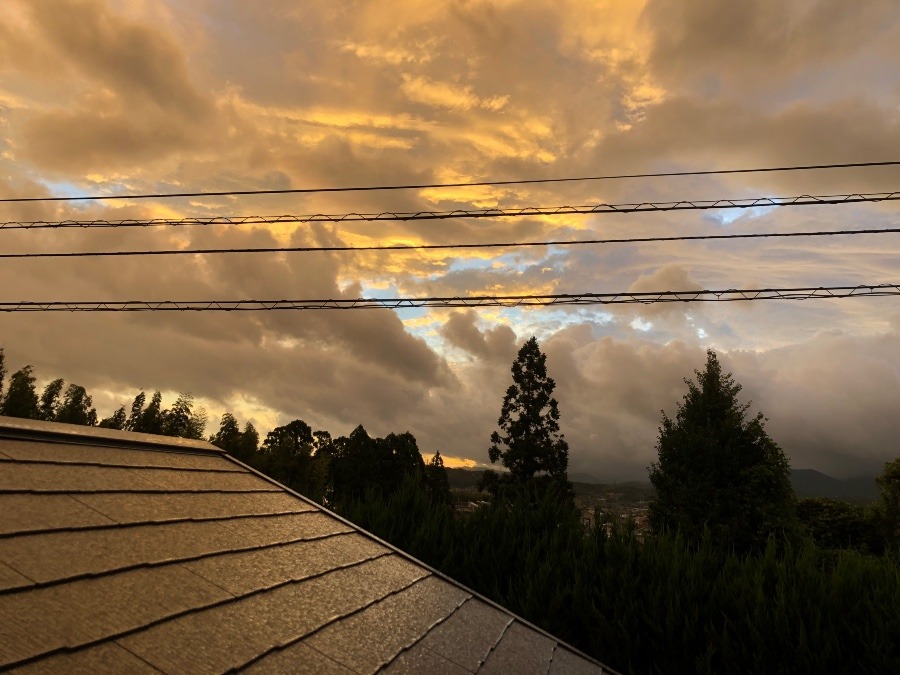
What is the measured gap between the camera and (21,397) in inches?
2633

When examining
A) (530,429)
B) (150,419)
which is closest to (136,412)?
(150,419)

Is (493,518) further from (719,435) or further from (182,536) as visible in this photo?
(719,435)

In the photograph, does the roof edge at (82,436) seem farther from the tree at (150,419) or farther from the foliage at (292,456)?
the tree at (150,419)

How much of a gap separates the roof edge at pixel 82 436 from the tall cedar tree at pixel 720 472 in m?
28.3

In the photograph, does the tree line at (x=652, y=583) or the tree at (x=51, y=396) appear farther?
the tree at (x=51, y=396)

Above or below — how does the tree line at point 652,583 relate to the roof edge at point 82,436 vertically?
below

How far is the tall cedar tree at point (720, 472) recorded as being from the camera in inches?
1227

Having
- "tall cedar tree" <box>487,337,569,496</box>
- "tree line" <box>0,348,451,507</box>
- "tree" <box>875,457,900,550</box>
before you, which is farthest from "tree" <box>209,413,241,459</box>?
"tree" <box>875,457,900,550</box>

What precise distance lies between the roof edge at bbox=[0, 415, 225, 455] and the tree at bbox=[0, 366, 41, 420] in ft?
231

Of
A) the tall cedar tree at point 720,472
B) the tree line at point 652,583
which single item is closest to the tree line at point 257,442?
the tall cedar tree at point 720,472

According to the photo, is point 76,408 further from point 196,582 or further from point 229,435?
point 196,582

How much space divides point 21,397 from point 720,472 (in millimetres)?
66074

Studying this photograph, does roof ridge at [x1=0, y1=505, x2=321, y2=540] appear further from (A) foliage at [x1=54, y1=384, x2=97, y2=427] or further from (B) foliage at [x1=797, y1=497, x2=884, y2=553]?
(A) foliage at [x1=54, y1=384, x2=97, y2=427]

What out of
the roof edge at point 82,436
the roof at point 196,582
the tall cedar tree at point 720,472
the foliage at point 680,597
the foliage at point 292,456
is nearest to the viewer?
the roof at point 196,582
